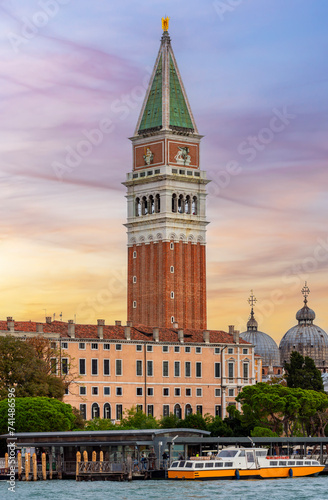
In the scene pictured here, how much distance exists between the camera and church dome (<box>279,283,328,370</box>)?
187375mm

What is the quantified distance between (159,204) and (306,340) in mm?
62412

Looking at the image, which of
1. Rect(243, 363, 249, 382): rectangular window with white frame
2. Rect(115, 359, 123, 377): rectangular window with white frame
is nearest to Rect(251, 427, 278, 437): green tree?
Rect(115, 359, 123, 377): rectangular window with white frame

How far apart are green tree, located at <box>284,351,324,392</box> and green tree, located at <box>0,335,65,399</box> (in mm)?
24772

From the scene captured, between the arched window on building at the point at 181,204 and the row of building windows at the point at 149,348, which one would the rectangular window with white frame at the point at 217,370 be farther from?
the arched window on building at the point at 181,204

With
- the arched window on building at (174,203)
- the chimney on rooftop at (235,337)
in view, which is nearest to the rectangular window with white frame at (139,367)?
the chimney on rooftop at (235,337)

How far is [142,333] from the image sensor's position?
375 ft

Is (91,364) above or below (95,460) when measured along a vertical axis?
above

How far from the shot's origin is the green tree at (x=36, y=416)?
8112 cm

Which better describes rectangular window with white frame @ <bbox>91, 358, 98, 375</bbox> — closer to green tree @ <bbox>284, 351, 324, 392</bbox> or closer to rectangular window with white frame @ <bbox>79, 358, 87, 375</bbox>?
rectangular window with white frame @ <bbox>79, 358, 87, 375</bbox>

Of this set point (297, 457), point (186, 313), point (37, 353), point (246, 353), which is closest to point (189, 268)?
point (186, 313)

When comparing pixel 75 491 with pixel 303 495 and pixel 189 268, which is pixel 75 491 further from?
pixel 189 268

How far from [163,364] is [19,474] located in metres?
38.5

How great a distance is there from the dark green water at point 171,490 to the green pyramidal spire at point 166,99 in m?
64.3


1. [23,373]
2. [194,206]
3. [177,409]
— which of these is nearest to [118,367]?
[177,409]
